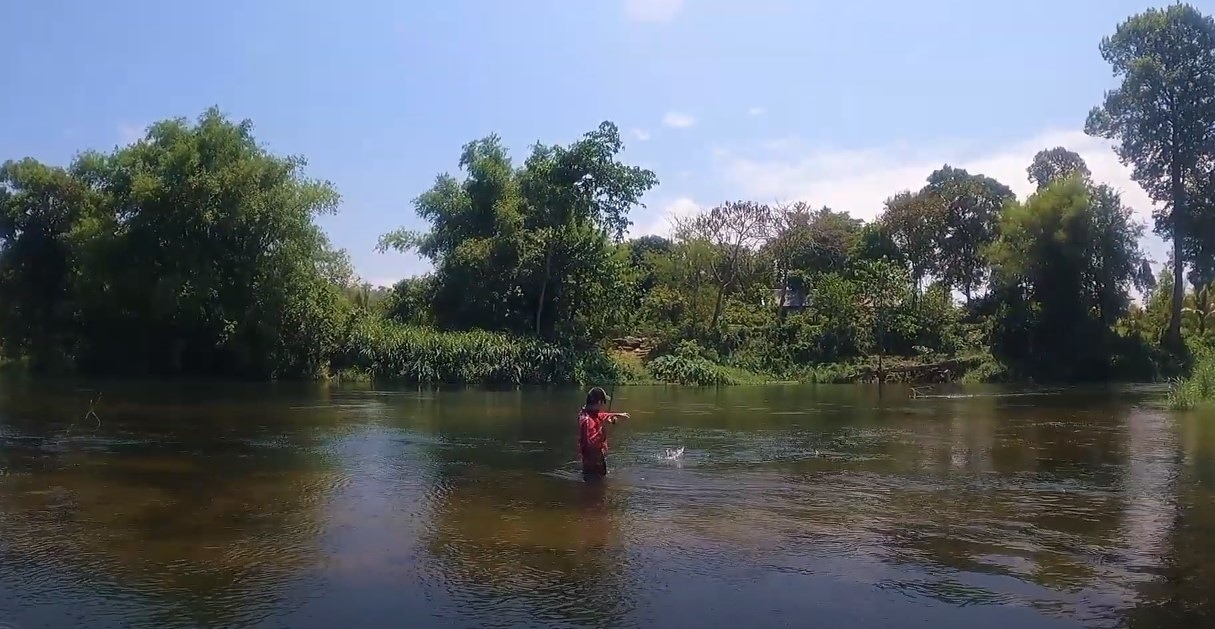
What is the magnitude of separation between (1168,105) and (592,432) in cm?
4653

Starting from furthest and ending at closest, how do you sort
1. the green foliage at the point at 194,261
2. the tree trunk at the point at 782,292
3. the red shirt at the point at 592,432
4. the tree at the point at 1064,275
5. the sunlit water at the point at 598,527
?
the tree trunk at the point at 782,292 → the tree at the point at 1064,275 → the green foliage at the point at 194,261 → the red shirt at the point at 592,432 → the sunlit water at the point at 598,527

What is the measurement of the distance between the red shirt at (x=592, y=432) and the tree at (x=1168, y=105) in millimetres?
45156

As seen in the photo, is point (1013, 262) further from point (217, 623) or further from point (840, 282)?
point (217, 623)

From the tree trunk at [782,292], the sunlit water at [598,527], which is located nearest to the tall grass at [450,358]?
A: the tree trunk at [782,292]

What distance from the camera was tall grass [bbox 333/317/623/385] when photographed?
4216 centimetres

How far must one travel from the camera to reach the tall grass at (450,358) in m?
42.2

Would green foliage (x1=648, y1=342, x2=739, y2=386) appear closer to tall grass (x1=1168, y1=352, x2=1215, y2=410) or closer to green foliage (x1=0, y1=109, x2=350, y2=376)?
green foliage (x1=0, y1=109, x2=350, y2=376)

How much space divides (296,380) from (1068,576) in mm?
37283

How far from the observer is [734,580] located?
366 inches

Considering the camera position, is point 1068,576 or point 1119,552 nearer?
point 1068,576

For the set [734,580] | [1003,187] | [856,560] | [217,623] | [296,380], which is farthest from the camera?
[1003,187]

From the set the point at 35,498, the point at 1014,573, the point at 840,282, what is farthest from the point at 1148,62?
the point at 35,498

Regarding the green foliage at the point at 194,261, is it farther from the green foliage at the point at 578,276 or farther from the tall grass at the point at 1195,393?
the tall grass at the point at 1195,393

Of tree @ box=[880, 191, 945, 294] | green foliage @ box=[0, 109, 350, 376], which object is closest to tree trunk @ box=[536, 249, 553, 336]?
green foliage @ box=[0, 109, 350, 376]
